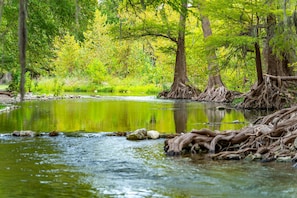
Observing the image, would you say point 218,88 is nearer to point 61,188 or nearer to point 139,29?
point 139,29

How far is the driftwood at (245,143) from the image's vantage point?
7781 millimetres

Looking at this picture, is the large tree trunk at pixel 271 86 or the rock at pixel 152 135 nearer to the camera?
the rock at pixel 152 135

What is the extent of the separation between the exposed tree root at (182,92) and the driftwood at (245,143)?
20.1 meters

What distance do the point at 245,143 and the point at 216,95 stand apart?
58.8 ft

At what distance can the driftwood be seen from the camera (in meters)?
7.78

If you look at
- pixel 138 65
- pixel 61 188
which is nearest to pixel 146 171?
pixel 61 188

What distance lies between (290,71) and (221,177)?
1456 centimetres

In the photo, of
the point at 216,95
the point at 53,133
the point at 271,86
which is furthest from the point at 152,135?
the point at 216,95

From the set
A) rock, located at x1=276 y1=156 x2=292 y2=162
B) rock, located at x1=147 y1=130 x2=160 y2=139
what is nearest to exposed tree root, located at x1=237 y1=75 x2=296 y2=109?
rock, located at x1=147 y1=130 x2=160 y2=139

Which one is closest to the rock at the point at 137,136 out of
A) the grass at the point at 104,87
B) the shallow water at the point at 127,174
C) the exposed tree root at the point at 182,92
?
the shallow water at the point at 127,174

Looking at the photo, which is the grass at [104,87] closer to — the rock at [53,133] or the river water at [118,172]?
the rock at [53,133]

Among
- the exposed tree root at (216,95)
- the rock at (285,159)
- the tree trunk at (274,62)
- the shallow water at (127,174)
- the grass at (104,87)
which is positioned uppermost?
the tree trunk at (274,62)

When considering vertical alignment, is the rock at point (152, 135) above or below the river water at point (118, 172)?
above

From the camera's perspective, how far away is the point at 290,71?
19844 millimetres
